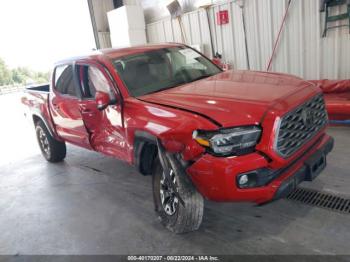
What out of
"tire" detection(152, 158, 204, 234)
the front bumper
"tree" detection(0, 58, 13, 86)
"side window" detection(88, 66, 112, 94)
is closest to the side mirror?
"side window" detection(88, 66, 112, 94)

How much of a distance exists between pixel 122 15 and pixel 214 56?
2.95 meters

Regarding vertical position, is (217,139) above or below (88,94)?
below

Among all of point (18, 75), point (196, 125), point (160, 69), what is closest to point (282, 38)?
point (160, 69)

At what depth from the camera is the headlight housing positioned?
2.04m

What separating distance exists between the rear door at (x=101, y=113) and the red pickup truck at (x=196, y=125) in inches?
0.4

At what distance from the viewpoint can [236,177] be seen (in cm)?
201

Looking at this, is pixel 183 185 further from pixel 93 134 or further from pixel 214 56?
pixel 214 56

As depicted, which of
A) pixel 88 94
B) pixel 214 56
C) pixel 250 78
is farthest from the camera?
pixel 214 56

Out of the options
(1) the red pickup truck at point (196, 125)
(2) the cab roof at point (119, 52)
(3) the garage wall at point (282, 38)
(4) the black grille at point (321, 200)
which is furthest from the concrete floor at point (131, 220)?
(3) the garage wall at point (282, 38)

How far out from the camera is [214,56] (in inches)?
282

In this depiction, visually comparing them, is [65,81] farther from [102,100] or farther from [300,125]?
[300,125]

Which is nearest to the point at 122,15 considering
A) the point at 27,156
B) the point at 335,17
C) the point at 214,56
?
the point at 214,56

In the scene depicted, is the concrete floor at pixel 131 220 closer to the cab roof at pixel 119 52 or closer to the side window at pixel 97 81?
the side window at pixel 97 81

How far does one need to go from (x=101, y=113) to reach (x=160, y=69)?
0.76 m
